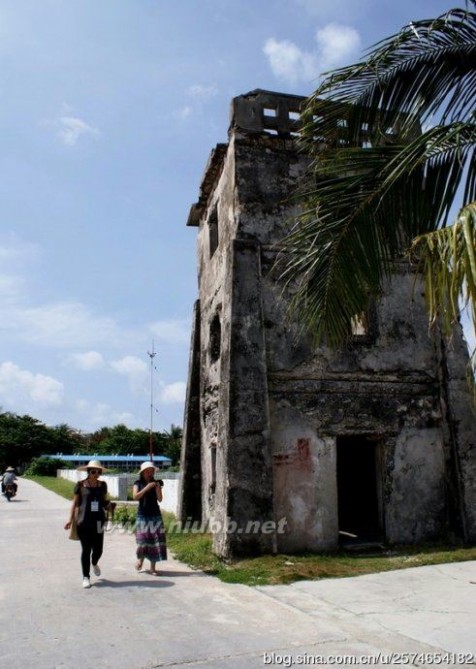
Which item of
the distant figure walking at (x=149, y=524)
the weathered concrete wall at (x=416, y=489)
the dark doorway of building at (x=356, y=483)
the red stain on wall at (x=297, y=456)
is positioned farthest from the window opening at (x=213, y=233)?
the distant figure walking at (x=149, y=524)

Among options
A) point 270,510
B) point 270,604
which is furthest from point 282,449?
point 270,604

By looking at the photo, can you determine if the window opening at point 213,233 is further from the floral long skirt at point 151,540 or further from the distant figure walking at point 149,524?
the floral long skirt at point 151,540

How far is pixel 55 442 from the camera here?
65625 millimetres

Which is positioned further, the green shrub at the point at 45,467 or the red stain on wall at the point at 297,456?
the green shrub at the point at 45,467

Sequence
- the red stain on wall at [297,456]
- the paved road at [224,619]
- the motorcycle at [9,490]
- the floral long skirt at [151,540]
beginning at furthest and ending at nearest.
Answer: the motorcycle at [9,490] < the red stain on wall at [297,456] < the floral long skirt at [151,540] < the paved road at [224,619]

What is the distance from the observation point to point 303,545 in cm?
959

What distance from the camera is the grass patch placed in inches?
313

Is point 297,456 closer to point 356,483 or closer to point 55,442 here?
point 356,483

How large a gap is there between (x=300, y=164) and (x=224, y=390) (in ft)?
14.3

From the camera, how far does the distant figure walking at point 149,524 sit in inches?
324
